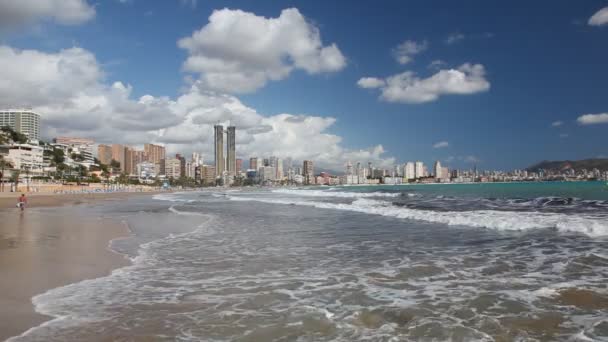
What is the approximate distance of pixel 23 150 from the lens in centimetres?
11144

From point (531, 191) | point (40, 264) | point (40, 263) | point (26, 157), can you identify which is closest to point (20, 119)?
point (26, 157)

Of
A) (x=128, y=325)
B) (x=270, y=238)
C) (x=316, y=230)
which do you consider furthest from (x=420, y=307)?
(x=316, y=230)

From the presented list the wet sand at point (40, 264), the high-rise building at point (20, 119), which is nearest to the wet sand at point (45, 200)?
the wet sand at point (40, 264)

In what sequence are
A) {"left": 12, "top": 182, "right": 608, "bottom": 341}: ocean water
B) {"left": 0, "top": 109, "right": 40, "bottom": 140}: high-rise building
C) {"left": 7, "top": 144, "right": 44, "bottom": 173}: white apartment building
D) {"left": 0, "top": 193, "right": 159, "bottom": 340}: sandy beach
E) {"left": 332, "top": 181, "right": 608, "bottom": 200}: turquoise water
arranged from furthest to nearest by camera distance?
1. {"left": 0, "top": 109, "right": 40, "bottom": 140}: high-rise building
2. {"left": 7, "top": 144, "right": 44, "bottom": 173}: white apartment building
3. {"left": 332, "top": 181, "right": 608, "bottom": 200}: turquoise water
4. {"left": 0, "top": 193, "right": 159, "bottom": 340}: sandy beach
5. {"left": 12, "top": 182, "right": 608, "bottom": 341}: ocean water

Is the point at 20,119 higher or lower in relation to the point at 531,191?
higher

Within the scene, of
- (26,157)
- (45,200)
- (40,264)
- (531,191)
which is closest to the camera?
(40,264)

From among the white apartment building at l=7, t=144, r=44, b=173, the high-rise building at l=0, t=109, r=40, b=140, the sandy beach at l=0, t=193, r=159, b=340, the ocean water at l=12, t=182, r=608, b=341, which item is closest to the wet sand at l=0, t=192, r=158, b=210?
the sandy beach at l=0, t=193, r=159, b=340

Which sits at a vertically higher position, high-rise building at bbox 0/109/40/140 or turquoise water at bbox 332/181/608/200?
high-rise building at bbox 0/109/40/140

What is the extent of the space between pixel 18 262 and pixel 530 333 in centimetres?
1002

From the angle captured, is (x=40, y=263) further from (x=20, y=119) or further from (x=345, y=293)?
(x=20, y=119)

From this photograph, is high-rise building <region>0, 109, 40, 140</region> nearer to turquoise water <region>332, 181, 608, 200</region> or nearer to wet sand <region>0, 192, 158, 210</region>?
wet sand <region>0, 192, 158, 210</region>

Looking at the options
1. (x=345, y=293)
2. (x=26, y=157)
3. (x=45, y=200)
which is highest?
(x=26, y=157)

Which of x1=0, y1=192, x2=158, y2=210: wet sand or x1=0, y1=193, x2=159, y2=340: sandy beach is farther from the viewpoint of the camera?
x1=0, y1=192, x2=158, y2=210: wet sand

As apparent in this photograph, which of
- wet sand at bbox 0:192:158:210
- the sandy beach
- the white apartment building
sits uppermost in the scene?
the white apartment building
